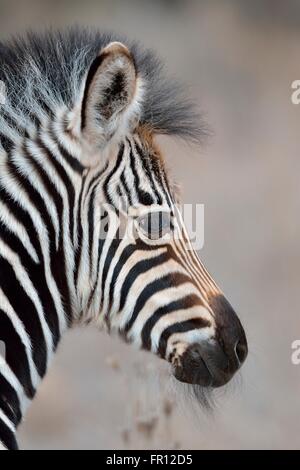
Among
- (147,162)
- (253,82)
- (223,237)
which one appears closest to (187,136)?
(147,162)

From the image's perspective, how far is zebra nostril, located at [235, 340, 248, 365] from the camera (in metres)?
3.48

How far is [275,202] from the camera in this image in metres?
12.0

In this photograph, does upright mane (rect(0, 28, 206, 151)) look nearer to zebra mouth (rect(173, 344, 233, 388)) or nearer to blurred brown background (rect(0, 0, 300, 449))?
blurred brown background (rect(0, 0, 300, 449))

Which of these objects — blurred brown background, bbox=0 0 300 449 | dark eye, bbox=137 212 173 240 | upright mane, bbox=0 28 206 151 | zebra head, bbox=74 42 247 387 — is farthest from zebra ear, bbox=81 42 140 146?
blurred brown background, bbox=0 0 300 449

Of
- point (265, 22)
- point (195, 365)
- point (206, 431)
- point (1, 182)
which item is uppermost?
point (265, 22)

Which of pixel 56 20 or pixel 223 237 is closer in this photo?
pixel 223 237

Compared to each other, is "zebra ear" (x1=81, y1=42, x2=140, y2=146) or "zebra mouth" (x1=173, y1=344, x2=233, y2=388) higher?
"zebra ear" (x1=81, y1=42, x2=140, y2=146)

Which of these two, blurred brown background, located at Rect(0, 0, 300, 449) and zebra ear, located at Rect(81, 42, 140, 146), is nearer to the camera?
zebra ear, located at Rect(81, 42, 140, 146)

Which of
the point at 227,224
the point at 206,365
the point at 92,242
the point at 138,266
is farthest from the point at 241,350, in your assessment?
the point at 227,224

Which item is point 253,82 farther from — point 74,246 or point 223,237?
point 74,246

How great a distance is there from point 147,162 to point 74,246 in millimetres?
411

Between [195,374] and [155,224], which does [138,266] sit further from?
[195,374]

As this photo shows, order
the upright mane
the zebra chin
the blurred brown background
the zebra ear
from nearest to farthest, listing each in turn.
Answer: the zebra ear < the zebra chin < the upright mane < the blurred brown background

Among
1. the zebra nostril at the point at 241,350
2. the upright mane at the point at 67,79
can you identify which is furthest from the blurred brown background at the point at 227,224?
the zebra nostril at the point at 241,350
